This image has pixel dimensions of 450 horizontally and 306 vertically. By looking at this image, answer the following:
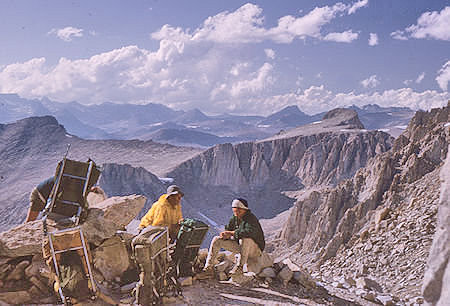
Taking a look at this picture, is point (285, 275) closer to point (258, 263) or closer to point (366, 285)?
point (258, 263)

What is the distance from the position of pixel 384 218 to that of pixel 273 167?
63.9m

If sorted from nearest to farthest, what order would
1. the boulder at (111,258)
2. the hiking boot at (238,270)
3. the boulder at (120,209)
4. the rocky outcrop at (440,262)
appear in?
the rocky outcrop at (440,262) < the boulder at (111,258) < the hiking boot at (238,270) < the boulder at (120,209)

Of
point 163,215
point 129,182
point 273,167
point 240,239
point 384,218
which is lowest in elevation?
point 273,167

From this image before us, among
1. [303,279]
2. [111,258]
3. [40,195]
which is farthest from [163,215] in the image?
[303,279]

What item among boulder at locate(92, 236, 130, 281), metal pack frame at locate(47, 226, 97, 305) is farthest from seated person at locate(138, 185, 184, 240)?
metal pack frame at locate(47, 226, 97, 305)

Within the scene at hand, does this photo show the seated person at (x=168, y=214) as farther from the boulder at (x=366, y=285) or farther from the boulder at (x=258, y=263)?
the boulder at (x=366, y=285)

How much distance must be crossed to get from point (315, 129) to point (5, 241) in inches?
3522

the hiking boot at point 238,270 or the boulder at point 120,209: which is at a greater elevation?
the boulder at point 120,209

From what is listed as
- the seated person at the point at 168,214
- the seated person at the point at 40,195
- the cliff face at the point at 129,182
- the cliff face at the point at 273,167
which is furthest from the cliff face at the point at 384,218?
the cliff face at the point at 273,167

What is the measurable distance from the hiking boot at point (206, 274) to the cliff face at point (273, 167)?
59.4m

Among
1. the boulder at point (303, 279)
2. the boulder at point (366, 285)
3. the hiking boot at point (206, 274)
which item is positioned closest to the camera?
the hiking boot at point (206, 274)

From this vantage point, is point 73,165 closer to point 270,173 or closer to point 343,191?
point 343,191

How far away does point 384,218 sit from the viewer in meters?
18.7

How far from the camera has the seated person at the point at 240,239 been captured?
6723 millimetres
